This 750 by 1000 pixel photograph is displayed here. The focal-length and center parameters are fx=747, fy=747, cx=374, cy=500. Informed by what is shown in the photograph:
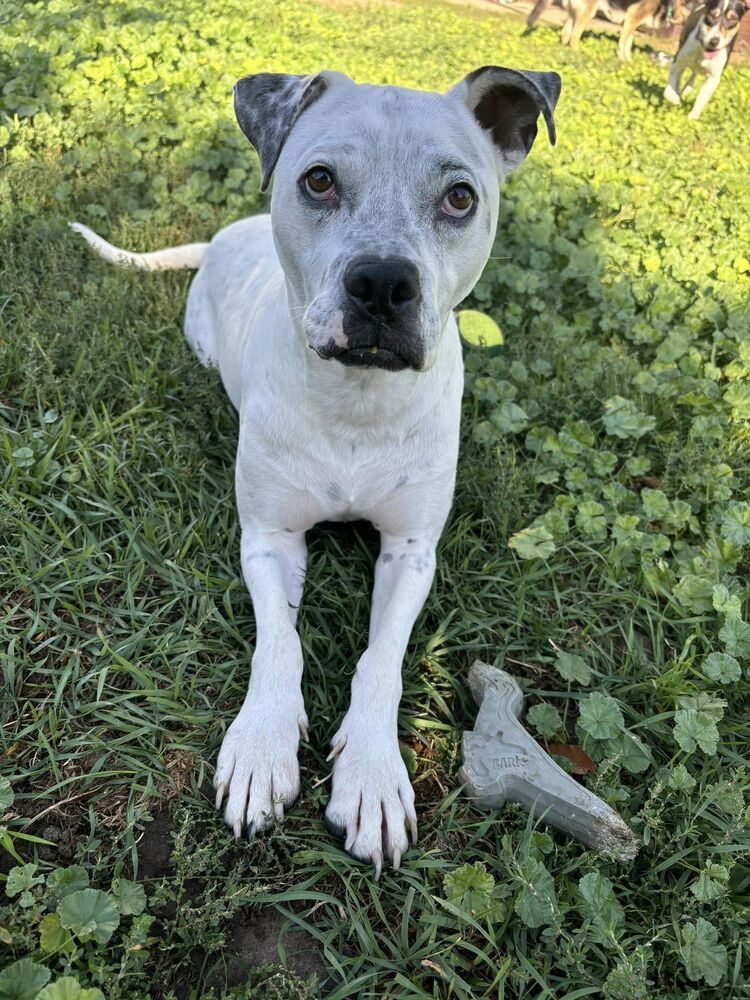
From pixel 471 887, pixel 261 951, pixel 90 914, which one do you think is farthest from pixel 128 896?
pixel 471 887

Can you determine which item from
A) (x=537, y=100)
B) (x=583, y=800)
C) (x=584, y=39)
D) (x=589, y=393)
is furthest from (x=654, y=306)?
(x=584, y=39)

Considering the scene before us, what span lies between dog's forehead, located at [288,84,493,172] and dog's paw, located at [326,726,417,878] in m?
1.87

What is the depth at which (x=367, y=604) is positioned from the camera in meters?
3.03

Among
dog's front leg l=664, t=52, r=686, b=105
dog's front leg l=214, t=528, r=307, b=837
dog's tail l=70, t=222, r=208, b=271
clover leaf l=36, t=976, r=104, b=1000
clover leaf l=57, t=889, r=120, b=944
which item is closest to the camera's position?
clover leaf l=36, t=976, r=104, b=1000

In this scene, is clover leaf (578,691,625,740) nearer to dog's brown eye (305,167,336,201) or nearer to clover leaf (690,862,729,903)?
clover leaf (690,862,729,903)

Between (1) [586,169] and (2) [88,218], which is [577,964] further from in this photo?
(1) [586,169]

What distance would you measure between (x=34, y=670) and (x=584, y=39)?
38.0ft

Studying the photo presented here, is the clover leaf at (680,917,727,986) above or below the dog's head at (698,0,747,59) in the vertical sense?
below

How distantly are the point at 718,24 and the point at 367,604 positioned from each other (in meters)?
9.12

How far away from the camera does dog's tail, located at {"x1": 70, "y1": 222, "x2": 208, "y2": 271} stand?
4488 millimetres

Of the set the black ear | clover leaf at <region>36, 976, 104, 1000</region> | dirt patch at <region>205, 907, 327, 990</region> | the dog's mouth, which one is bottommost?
dirt patch at <region>205, 907, 327, 990</region>

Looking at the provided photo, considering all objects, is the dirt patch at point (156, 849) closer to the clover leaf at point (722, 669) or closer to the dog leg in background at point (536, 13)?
the clover leaf at point (722, 669)

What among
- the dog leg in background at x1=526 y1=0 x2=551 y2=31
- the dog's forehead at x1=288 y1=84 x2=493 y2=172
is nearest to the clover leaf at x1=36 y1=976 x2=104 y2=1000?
the dog's forehead at x1=288 y1=84 x2=493 y2=172

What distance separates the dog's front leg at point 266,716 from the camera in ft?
7.50
